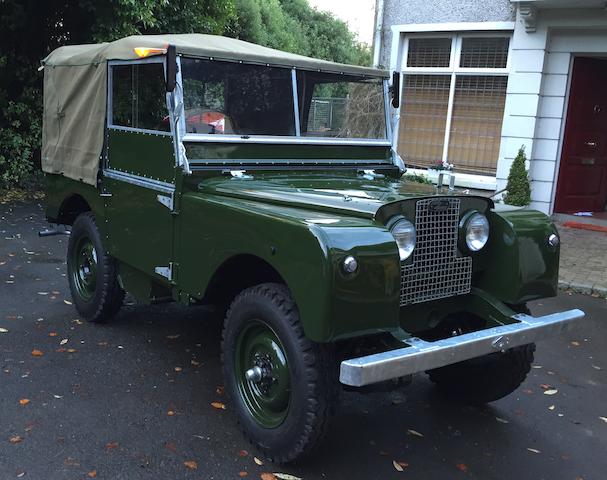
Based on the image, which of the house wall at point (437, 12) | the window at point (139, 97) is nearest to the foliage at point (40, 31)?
the house wall at point (437, 12)

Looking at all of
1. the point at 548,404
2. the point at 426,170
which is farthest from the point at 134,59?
the point at 426,170

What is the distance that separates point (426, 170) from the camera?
10727 mm

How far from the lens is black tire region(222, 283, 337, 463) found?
2.89m

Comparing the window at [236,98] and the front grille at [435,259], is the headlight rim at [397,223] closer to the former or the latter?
the front grille at [435,259]

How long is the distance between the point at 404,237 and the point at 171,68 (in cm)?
171

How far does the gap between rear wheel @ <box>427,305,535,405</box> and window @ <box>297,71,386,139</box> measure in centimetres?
174

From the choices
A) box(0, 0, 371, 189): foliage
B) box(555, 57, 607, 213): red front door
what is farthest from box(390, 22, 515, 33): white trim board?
box(0, 0, 371, 189): foliage

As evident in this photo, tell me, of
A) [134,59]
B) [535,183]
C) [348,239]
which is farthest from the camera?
[535,183]

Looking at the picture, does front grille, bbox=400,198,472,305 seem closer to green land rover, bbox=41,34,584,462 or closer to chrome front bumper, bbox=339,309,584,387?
green land rover, bbox=41,34,584,462

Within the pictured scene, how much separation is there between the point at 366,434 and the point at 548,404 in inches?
53.5

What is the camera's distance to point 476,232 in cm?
347

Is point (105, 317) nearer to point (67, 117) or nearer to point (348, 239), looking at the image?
point (67, 117)

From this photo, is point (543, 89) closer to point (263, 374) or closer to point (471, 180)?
point (471, 180)

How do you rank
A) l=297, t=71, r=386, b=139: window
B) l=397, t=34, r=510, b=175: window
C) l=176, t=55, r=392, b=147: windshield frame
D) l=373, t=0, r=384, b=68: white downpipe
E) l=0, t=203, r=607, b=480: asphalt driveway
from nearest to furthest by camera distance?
l=0, t=203, r=607, b=480: asphalt driveway → l=176, t=55, r=392, b=147: windshield frame → l=297, t=71, r=386, b=139: window → l=397, t=34, r=510, b=175: window → l=373, t=0, r=384, b=68: white downpipe
